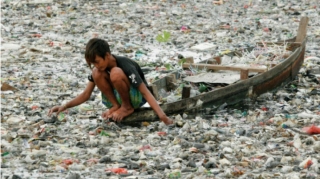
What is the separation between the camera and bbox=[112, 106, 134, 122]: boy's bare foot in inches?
269

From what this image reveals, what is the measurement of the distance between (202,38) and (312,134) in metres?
6.02

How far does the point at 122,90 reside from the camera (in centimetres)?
674

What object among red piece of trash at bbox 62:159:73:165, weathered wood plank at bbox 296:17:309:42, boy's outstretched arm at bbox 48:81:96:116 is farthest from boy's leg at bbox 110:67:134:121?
weathered wood plank at bbox 296:17:309:42

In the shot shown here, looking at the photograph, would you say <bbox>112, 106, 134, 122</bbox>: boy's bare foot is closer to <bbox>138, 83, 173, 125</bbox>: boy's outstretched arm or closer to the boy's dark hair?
<bbox>138, 83, 173, 125</bbox>: boy's outstretched arm

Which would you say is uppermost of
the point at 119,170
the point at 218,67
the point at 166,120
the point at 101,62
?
the point at 101,62

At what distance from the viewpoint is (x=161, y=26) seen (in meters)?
13.6

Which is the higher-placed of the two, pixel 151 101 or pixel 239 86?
pixel 151 101

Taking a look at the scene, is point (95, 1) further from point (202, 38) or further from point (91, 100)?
point (91, 100)

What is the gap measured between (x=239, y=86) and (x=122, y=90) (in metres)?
1.60

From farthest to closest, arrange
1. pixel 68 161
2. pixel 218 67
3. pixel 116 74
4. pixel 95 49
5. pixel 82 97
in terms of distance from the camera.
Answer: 1. pixel 218 67
2. pixel 82 97
3. pixel 116 74
4. pixel 95 49
5. pixel 68 161

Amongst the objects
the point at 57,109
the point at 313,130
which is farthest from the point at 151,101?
the point at 313,130

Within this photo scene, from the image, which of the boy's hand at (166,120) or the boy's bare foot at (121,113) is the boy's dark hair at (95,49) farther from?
the boy's hand at (166,120)

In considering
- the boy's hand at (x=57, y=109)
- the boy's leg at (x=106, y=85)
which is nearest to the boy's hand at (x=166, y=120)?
the boy's leg at (x=106, y=85)

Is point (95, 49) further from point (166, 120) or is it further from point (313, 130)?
point (313, 130)
